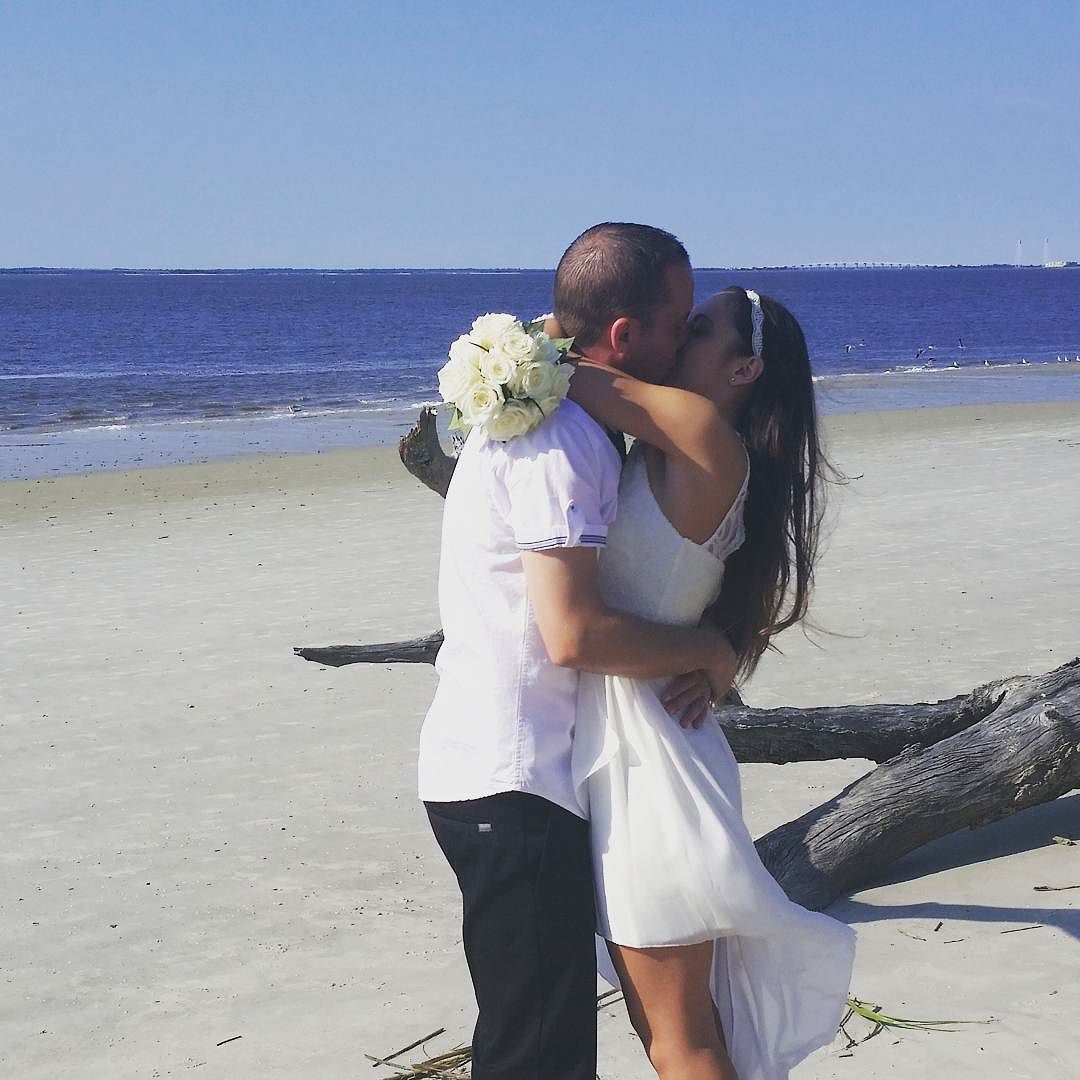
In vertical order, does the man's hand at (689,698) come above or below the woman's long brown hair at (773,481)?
below

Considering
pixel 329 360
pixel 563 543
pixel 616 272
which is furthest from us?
pixel 329 360

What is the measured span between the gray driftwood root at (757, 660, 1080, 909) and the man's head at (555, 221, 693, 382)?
2.63 m

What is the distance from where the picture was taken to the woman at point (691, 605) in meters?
2.37

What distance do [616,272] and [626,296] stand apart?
0.05 meters

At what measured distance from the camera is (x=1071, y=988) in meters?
3.96

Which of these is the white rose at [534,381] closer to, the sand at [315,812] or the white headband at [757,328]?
the white headband at [757,328]

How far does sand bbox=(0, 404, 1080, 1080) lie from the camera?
398 cm

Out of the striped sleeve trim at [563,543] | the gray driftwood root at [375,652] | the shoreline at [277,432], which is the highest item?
the striped sleeve trim at [563,543]

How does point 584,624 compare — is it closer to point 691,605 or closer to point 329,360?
point 691,605

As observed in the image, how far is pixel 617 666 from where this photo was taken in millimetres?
2305

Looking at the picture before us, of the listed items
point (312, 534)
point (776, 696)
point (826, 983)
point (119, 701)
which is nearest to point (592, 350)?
point (826, 983)

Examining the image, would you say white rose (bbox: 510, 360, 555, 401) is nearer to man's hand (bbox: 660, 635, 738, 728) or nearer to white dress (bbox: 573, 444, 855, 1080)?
white dress (bbox: 573, 444, 855, 1080)

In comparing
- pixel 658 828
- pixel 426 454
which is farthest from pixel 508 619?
pixel 426 454

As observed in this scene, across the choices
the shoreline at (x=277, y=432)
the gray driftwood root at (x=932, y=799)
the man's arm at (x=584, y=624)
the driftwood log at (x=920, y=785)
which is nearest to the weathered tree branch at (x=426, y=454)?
the driftwood log at (x=920, y=785)
